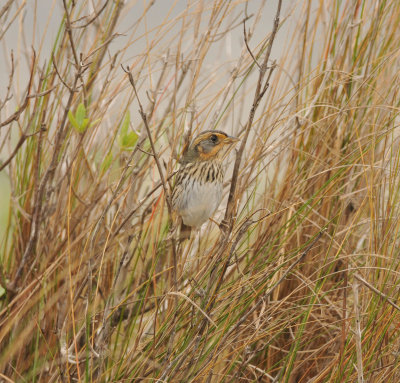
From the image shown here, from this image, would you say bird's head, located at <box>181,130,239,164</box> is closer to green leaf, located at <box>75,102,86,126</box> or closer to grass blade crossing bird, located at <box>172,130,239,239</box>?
grass blade crossing bird, located at <box>172,130,239,239</box>

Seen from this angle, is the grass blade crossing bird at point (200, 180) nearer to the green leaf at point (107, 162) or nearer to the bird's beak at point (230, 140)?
the bird's beak at point (230, 140)

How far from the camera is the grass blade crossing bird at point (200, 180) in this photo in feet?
8.61

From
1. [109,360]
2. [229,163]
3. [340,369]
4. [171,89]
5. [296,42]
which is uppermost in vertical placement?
[296,42]

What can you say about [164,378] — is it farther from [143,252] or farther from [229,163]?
[229,163]

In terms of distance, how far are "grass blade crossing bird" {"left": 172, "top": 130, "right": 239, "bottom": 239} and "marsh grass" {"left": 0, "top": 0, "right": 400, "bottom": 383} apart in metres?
0.07

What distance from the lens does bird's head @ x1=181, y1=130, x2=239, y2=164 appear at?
8.68 ft

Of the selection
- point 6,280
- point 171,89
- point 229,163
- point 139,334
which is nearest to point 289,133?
point 229,163

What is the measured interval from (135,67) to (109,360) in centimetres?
107

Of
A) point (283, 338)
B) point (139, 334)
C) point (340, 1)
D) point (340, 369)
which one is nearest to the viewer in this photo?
point (340, 369)

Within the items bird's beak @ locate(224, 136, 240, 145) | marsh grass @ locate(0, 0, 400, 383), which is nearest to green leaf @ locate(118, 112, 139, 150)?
marsh grass @ locate(0, 0, 400, 383)

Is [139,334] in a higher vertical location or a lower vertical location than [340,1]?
lower

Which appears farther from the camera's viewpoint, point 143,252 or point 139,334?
point 143,252

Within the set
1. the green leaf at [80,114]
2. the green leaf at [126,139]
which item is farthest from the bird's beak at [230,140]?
the green leaf at [80,114]

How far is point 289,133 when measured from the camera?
261 cm
